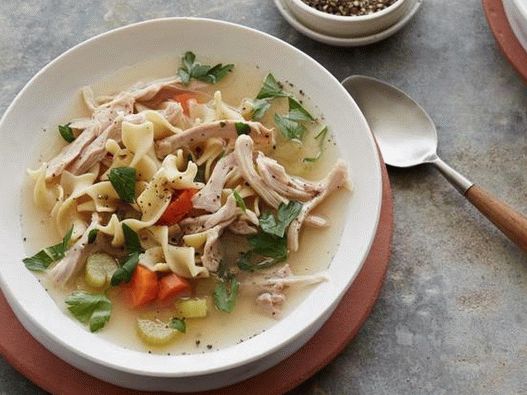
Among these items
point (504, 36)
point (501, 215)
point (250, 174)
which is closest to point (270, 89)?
point (250, 174)

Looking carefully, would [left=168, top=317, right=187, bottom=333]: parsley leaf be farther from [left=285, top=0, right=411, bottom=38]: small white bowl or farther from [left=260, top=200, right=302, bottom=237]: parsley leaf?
[left=285, top=0, right=411, bottom=38]: small white bowl

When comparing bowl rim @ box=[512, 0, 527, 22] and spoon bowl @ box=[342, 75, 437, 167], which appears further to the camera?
spoon bowl @ box=[342, 75, 437, 167]

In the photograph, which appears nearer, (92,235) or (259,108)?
(92,235)

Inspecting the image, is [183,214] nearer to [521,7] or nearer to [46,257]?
[46,257]

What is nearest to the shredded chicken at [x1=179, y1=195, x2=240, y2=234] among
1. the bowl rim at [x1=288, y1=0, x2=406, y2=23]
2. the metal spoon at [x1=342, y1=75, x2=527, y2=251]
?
the metal spoon at [x1=342, y1=75, x2=527, y2=251]

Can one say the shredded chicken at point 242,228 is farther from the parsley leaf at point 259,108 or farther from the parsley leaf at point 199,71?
the parsley leaf at point 199,71

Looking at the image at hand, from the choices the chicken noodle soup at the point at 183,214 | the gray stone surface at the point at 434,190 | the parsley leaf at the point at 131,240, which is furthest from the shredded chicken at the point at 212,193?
the gray stone surface at the point at 434,190
